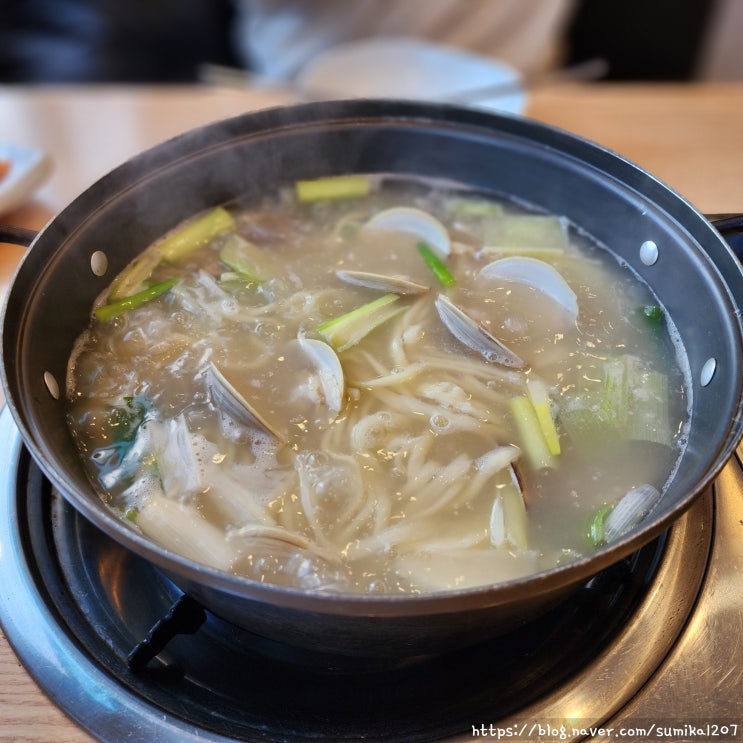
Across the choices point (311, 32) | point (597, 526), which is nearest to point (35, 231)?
point (597, 526)

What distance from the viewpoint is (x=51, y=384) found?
150 centimetres

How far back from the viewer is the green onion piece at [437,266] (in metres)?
1.85

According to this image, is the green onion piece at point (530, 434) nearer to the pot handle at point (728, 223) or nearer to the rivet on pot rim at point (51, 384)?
the pot handle at point (728, 223)

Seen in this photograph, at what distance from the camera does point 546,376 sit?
5.33ft

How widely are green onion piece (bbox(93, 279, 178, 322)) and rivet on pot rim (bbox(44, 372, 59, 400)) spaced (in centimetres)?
27

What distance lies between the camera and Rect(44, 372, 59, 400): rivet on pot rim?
57.9 inches

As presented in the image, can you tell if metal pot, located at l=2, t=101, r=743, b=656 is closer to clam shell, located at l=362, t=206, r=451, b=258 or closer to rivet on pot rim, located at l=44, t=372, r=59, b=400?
rivet on pot rim, located at l=44, t=372, r=59, b=400

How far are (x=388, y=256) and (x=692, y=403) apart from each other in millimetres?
874

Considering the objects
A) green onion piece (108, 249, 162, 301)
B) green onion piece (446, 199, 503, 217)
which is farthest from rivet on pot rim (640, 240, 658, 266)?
green onion piece (108, 249, 162, 301)

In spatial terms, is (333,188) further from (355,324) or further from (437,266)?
(355,324)

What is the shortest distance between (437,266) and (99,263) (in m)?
0.86

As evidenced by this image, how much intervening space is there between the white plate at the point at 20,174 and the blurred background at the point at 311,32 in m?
1.58

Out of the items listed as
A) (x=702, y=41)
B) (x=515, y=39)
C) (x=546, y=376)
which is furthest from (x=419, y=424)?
(x=702, y=41)

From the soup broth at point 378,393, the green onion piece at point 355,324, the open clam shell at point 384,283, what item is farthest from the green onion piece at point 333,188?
the green onion piece at point 355,324
